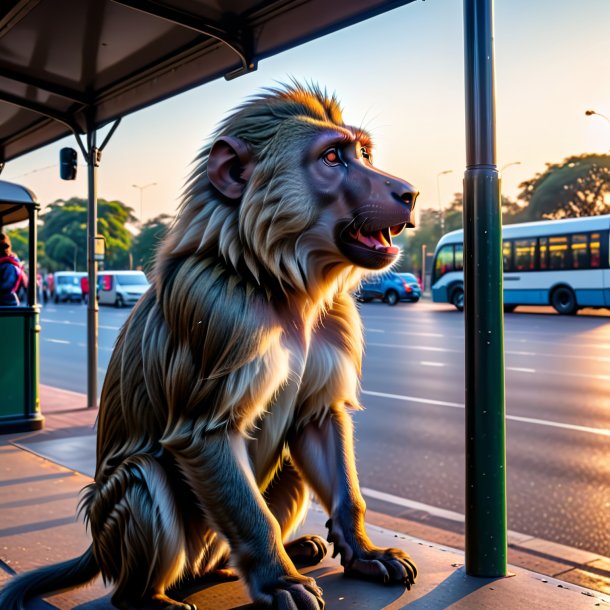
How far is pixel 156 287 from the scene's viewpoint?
2465 millimetres

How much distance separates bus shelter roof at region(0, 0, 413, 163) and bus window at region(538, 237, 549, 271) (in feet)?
65.8

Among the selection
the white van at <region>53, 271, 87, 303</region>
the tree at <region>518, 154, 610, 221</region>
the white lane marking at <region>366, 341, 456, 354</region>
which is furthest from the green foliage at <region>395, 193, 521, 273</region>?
the white lane marking at <region>366, 341, 456, 354</region>

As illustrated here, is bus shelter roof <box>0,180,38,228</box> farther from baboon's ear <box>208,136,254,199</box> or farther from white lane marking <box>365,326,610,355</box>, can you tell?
white lane marking <box>365,326,610,355</box>

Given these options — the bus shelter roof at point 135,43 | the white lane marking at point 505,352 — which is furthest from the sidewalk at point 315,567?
the white lane marking at point 505,352

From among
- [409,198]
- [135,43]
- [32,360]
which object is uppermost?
[135,43]

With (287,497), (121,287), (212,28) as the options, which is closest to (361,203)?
(287,497)

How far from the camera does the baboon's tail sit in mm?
2570

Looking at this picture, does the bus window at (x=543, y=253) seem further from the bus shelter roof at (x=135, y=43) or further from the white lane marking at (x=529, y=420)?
the bus shelter roof at (x=135, y=43)

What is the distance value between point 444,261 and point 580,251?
18.1ft

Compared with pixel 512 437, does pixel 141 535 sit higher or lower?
higher

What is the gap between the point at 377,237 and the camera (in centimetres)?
229

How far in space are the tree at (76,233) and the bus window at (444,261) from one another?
184 ft

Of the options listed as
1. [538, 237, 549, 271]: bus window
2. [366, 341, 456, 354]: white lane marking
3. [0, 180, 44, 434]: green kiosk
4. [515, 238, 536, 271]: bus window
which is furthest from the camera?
[515, 238, 536, 271]: bus window

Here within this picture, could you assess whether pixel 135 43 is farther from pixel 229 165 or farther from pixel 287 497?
pixel 287 497
